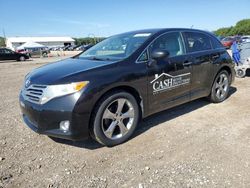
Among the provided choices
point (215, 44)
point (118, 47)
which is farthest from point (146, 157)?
point (215, 44)

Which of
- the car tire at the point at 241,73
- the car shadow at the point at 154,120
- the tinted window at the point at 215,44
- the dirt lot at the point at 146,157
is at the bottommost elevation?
the dirt lot at the point at 146,157

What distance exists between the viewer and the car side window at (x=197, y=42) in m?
4.42

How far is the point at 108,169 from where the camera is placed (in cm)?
288

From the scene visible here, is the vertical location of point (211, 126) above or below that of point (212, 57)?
below

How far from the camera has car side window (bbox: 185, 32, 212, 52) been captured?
442 centimetres

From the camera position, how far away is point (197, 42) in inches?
183

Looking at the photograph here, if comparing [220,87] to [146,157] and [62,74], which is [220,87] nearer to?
[146,157]

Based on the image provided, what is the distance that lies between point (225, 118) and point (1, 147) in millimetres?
3853

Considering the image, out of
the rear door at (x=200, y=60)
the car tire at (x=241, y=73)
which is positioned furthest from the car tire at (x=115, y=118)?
the car tire at (x=241, y=73)

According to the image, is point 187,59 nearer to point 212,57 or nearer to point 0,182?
point 212,57

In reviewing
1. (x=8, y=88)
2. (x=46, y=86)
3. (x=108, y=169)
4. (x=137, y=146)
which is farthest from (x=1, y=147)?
(x=8, y=88)

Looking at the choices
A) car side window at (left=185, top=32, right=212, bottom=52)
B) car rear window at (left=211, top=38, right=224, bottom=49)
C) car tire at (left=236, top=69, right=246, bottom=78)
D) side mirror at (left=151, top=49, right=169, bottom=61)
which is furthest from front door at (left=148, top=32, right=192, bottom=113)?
car tire at (left=236, top=69, right=246, bottom=78)

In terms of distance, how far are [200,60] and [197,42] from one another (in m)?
0.40

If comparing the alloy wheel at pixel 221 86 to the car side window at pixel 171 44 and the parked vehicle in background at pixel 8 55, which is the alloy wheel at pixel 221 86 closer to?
the car side window at pixel 171 44
